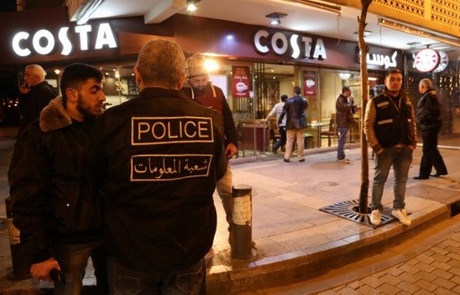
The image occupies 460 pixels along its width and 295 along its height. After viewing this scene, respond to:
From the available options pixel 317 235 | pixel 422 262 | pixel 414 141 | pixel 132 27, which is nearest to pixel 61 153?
pixel 317 235

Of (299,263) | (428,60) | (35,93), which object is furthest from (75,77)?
(428,60)

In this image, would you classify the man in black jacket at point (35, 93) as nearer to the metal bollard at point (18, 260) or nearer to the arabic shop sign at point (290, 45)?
the metal bollard at point (18, 260)

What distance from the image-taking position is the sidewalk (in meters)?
3.89

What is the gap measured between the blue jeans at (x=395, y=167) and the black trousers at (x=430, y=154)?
3.13 meters

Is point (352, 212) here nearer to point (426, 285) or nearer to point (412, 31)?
point (426, 285)

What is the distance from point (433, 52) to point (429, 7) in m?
3.05

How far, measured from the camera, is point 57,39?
8.94 metres

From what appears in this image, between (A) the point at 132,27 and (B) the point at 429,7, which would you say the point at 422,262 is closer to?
(A) the point at 132,27

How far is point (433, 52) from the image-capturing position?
12.9 meters

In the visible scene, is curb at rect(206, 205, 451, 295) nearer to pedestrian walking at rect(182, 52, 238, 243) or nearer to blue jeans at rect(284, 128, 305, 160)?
pedestrian walking at rect(182, 52, 238, 243)

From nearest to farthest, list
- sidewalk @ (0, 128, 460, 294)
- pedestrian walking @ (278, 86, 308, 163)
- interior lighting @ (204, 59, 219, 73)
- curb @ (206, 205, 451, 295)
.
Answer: curb @ (206, 205, 451, 295) < sidewalk @ (0, 128, 460, 294) < interior lighting @ (204, 59, 219, 73) < pedestrian walking @ (278, 86, 308, 163)

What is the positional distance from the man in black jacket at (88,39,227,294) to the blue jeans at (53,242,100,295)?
38cm

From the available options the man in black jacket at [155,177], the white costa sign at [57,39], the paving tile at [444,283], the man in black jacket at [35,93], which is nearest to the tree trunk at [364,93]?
the paving tile at [444,283]

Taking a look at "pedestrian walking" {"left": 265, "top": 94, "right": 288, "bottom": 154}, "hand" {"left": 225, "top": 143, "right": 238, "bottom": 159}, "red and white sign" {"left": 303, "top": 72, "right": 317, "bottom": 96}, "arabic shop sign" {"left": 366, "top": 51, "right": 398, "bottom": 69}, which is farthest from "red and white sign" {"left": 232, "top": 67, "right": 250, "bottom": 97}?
"hand" {"left": 225, "top": 143, "right": 238, "bottom": 159}
